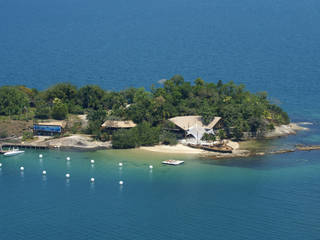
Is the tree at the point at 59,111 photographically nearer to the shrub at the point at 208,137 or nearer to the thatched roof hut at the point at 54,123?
the thatched roof hut at the point at 54,123

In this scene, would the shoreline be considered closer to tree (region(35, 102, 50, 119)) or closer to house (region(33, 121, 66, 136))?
house (region(33, 121, 66, 136))

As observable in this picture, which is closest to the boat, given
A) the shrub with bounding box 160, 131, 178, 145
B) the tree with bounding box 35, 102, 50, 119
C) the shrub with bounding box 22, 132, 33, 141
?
the shrub with bounding box 160, 131, 178, 145

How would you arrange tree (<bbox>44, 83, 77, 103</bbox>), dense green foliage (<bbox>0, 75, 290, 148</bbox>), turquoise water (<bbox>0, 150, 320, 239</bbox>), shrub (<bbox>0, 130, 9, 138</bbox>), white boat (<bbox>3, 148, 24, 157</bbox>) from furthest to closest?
tree (<bbox>44, 83, 77, 103</bbox>)
shrub (<bbox>0, 130, 9, 138</bbox>)
dense green foliage (<bbox>0, 75, 290, 148</bbox>)
white boat (<bbox>3, 148, 24, 157</bbox>)
turquoise water (<bbox>0, 150, 320, 239</bbox>)

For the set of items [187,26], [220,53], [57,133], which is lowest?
[57,133]

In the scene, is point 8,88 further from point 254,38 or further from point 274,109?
point 254,38

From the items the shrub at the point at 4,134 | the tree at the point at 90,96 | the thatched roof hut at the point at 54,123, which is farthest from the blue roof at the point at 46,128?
the tree at the point at 90,96

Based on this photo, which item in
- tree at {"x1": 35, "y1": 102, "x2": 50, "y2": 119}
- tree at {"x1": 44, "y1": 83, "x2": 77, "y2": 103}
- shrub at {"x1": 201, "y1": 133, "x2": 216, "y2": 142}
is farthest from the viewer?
tree at {"x1": 44, "y1": 83, "x2": 77, "y2": 103}

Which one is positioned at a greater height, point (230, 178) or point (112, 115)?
point (112, 115)

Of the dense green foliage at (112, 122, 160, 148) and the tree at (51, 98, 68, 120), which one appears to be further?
the tree at (51, 98, 68, 120)

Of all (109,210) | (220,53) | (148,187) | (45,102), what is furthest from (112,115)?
(220,53)
